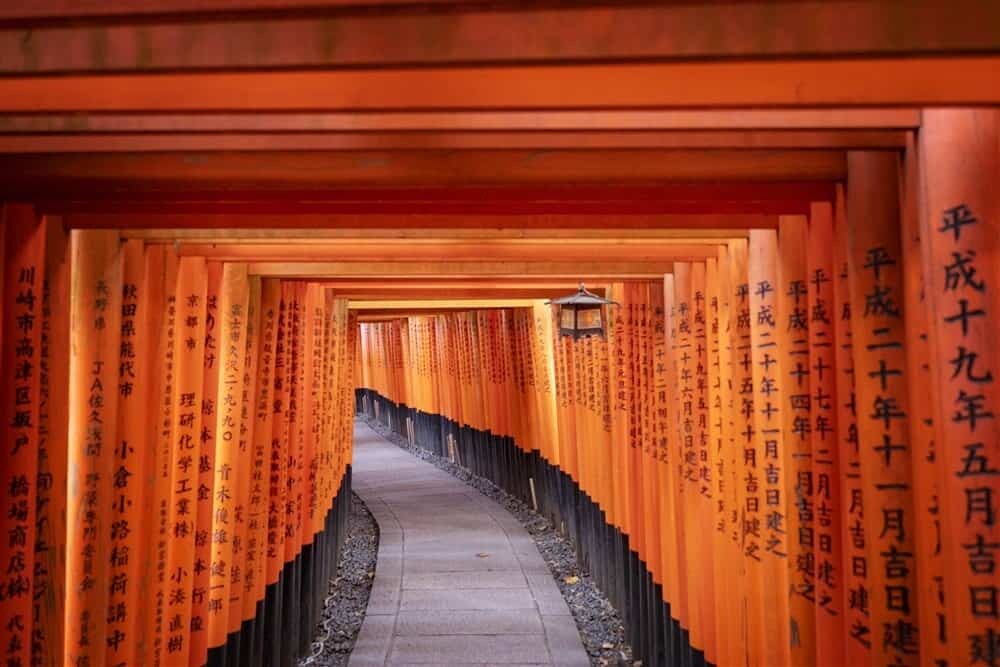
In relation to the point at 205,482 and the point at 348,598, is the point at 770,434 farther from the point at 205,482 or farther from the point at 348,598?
the point at 348,598

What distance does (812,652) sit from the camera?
3.92m

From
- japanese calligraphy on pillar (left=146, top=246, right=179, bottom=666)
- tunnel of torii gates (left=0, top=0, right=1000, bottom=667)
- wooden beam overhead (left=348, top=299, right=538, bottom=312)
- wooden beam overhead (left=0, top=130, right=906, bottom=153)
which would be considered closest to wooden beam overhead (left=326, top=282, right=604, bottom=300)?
wooden beam overhead (left=348, top=299, right=538, bottom=312)

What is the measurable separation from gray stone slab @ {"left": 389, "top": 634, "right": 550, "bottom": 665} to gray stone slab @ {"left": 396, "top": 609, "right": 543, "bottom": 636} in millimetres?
173

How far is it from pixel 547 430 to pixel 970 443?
11.8m

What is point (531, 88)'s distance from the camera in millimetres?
2432

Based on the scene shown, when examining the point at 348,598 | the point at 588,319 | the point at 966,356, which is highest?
the point at 588,319

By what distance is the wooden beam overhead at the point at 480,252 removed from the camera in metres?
5.91

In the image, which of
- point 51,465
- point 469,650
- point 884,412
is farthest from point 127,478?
point 469,650

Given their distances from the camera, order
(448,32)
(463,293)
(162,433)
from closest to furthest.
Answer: (448,32)
(162,433)
(463,293)

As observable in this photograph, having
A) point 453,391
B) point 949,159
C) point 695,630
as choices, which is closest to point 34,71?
point 949,159

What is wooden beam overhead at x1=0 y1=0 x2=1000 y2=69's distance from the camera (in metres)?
2.00

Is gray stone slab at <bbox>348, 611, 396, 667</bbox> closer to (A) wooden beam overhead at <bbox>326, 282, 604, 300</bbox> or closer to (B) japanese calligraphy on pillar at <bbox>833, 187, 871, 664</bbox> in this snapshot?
(A) wooden beam overhead at <bbox>326, 282, 604, 300</bbox>

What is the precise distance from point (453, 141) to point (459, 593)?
9.00 metres

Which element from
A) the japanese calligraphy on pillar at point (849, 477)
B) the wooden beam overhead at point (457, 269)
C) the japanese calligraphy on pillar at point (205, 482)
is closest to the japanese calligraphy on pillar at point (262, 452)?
the wooden beam overhead at point (457, 269)
